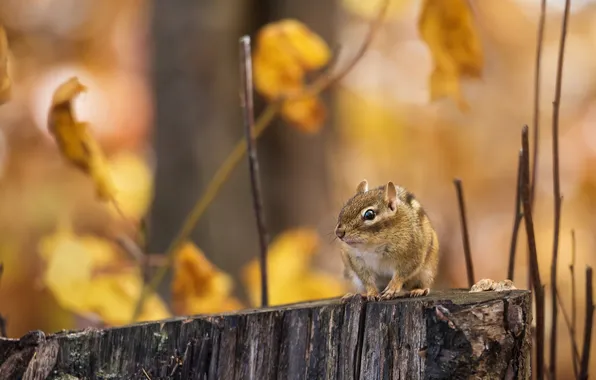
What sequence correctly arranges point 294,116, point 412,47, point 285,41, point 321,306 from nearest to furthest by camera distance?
point 321,306, point 285,41, point 294,116, point 412,47

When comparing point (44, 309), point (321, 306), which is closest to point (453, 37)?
point (321, 306)

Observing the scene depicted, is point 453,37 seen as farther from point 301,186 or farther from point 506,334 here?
point 301,186

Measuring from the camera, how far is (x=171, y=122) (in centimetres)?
419

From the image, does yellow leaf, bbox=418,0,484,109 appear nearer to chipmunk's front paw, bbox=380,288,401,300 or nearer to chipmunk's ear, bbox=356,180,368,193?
chipmunk's ear, bbox=356,180,368,193

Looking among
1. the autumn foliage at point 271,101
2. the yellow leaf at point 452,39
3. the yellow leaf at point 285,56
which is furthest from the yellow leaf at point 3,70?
the yellow leaf at point 452,39

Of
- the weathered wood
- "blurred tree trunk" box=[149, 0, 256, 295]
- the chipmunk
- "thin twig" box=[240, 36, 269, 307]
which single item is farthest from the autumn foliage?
"blurred tree trunk" box=[149, 0, 256, 295]

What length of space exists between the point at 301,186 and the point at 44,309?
508 cm

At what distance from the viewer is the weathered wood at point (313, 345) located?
4.69ft

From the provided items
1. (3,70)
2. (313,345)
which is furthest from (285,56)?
(313,345)

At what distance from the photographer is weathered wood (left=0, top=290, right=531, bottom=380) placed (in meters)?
1.43

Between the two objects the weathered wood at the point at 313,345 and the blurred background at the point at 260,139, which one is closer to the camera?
the weathered wood at the point at 313,345

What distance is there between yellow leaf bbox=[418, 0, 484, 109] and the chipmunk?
341 millimetres

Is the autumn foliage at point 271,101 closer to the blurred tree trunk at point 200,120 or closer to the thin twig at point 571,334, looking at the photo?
the thin twig at point 571,334

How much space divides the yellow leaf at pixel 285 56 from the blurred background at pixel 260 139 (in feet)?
2.24
